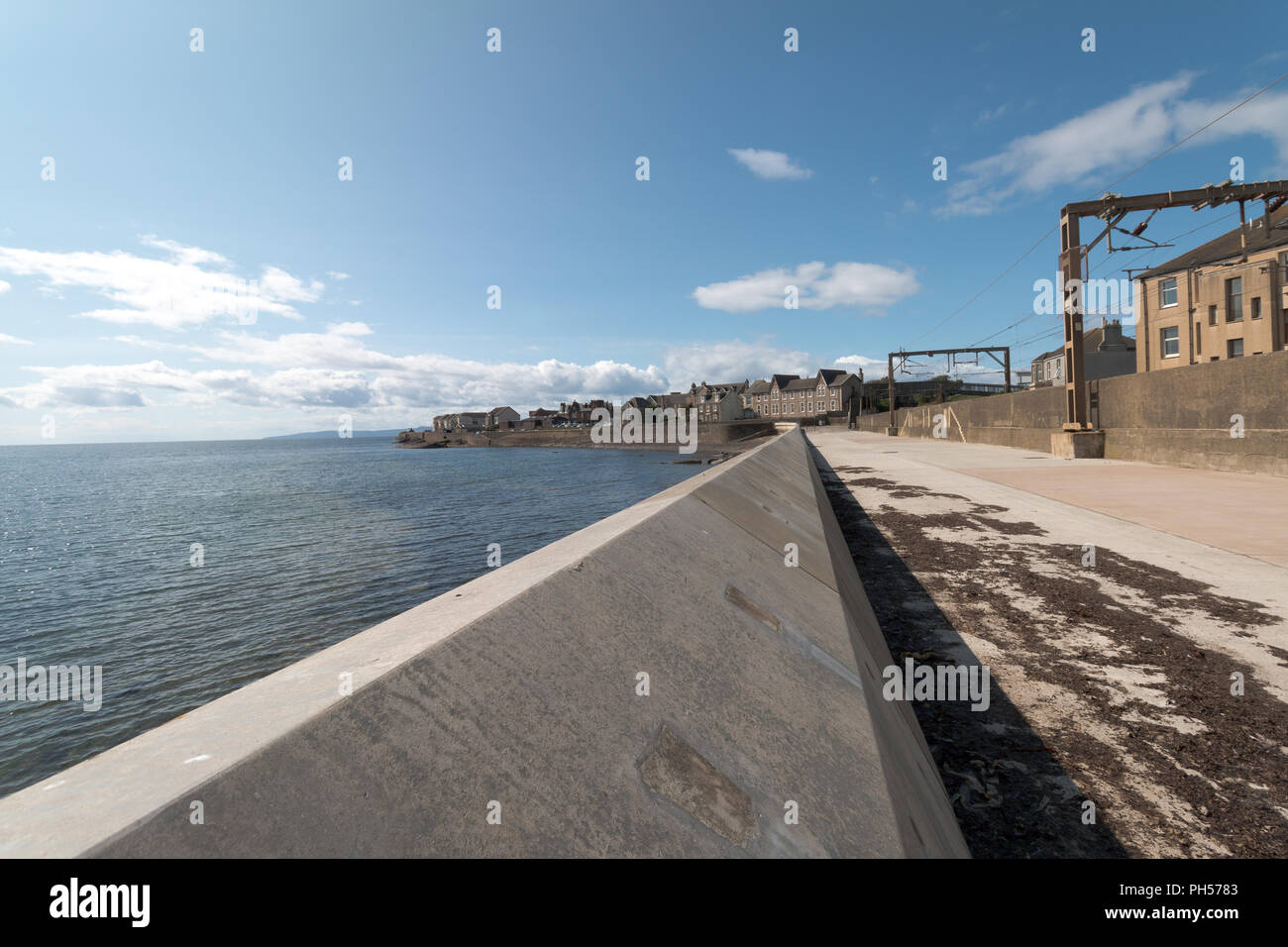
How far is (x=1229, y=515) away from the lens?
7844mm

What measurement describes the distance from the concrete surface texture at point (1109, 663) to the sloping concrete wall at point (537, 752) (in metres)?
0.67

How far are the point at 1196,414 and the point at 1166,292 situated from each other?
30015mm

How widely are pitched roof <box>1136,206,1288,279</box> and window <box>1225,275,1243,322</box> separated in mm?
1570

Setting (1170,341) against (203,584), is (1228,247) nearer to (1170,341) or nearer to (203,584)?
(1170,341)

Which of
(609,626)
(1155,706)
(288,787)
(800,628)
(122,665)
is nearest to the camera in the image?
(288,787)

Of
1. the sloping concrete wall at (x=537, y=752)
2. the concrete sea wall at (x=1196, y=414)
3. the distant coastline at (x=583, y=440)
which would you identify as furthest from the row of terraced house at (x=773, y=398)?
the sloping concrete wall at (x=537, y=752)

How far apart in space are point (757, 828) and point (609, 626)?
2.31 feet

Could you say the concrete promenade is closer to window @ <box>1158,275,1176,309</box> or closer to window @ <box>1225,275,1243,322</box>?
window @ <box>1225,275,1243,322</box>

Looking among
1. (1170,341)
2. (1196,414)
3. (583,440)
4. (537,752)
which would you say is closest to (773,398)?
(583,440)

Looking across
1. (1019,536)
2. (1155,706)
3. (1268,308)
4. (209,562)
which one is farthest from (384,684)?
(1268,308)

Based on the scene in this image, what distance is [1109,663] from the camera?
3699 mm

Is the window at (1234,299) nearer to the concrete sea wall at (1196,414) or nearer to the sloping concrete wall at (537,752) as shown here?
the concrete sea wall at (1196,414)

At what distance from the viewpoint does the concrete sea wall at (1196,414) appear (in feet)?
36.2
